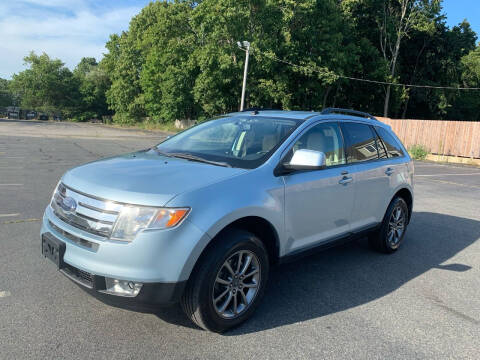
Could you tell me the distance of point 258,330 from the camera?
3.18 meters

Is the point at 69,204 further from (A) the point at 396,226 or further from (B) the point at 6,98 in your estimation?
(B) the point at 6,98

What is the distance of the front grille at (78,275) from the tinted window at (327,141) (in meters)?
2.21

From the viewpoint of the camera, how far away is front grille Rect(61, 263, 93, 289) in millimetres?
2781

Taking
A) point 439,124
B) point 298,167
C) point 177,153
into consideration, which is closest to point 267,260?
point 298,167

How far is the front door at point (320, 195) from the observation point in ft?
11.8

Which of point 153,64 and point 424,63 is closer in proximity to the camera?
point 424,63

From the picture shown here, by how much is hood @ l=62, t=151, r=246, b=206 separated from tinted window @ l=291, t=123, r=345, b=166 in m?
1.01

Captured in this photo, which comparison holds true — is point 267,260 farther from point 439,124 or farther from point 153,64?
point 153,64

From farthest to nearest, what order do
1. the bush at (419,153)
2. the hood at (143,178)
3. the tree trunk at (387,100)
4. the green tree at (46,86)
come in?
the green tree at (46,86) → the tree trunk at (387,100) → the bush at (419,153) → the hood at (143,178)

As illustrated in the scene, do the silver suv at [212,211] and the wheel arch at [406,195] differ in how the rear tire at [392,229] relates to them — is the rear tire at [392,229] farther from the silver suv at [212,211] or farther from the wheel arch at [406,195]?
the silver suv at [212,211]

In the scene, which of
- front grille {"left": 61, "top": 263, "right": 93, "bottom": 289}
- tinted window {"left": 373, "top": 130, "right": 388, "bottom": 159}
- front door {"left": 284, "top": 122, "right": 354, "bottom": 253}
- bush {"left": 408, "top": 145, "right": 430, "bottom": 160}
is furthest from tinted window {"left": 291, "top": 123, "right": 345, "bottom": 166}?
bush {"left": 408, "top": 145, "right": 430, "bottom": 160}

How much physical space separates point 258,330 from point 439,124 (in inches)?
1004

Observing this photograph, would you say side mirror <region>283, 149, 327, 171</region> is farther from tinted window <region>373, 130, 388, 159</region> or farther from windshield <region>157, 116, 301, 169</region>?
tinted window <region>373, 130, 388, 159</region>

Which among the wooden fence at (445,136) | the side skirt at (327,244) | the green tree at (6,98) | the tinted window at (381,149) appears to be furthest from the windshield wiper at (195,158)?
the green tree at (6,98)
